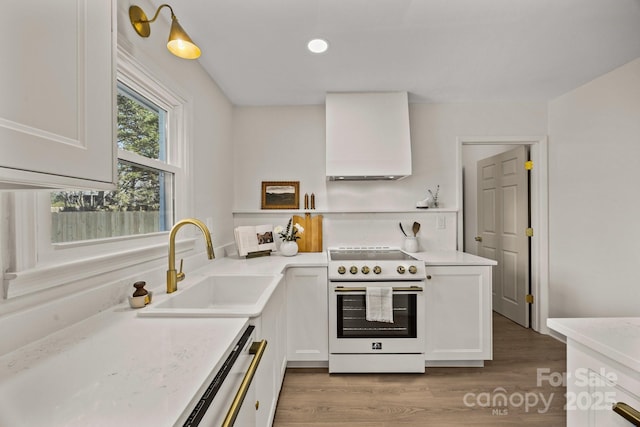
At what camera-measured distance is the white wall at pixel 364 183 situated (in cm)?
295

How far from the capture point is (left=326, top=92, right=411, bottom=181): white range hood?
8.58 ft

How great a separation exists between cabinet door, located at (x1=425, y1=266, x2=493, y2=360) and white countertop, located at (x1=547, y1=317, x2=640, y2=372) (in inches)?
55.0

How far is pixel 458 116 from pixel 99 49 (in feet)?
9.92

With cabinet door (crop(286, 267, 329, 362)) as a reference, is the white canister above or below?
above

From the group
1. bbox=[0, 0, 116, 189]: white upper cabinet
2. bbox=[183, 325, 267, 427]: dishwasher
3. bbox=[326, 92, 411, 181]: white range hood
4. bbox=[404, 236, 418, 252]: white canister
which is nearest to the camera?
bbox=[0, 0, 116, 189]: white upper cabinet

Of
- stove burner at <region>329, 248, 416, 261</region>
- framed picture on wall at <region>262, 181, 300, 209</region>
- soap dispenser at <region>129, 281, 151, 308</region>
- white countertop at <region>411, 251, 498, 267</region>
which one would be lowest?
white countertop at <region>411, 251, 498, 267</region>

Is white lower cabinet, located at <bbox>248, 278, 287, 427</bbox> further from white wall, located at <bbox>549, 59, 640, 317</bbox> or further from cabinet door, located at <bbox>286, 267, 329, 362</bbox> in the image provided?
white wall, located at <bbox>549, 59, 640, 317</bbox>

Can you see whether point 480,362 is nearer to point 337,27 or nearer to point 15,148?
point 337,27

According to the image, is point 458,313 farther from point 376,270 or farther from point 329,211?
point 329,211

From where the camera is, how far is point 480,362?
2.37 m

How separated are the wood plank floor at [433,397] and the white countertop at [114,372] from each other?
4.00 ft

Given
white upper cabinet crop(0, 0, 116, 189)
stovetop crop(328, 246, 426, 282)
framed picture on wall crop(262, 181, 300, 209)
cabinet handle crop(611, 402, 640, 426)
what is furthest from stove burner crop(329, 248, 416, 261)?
white upper cabinet crop(0, 0, 116, 189)

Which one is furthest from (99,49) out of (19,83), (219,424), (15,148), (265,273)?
(265,273)

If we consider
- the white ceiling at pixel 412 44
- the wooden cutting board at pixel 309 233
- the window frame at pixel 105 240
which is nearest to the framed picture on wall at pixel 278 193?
the wooden cutting board at pixel 309 233
